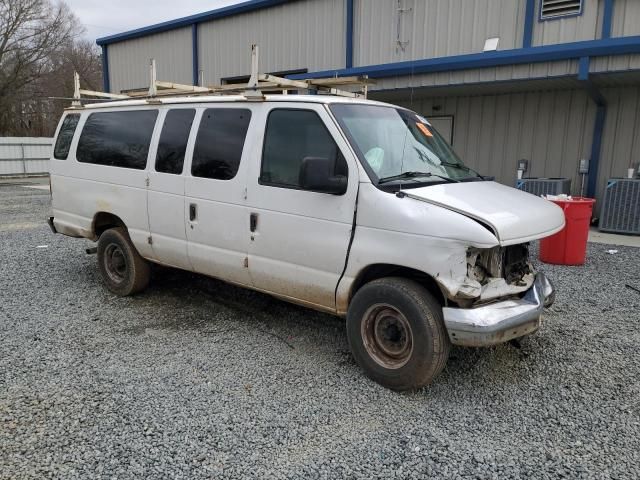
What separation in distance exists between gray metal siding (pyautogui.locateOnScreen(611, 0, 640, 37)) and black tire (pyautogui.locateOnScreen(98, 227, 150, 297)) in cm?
975

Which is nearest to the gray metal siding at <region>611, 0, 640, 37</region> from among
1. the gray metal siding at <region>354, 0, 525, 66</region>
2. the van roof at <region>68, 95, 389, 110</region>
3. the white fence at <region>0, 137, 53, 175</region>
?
the gray metal siding at <region>354, 0, 525, 66</region>

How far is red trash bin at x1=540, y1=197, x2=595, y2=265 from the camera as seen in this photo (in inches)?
288

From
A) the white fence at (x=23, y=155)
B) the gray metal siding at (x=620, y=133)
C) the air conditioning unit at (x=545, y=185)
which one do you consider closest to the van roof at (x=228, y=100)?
the air conditioning unit at (x=545, y=185)

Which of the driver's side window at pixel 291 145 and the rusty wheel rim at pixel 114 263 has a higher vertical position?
the driver's side window at pixel 291 145

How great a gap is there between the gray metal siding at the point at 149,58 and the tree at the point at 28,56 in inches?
533

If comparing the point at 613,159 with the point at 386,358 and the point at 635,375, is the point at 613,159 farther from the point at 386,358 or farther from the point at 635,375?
the point at 386,358

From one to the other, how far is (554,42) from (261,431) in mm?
10480

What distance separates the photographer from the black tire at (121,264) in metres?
5.74

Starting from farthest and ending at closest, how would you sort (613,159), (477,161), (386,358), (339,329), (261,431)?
(477,161) → (613,159) → (339,329) → (386,358) → (261,431)

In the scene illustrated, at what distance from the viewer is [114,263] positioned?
6008 mm

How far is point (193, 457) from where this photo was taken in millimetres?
2975

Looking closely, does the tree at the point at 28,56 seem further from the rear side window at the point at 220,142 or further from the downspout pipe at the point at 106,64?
the rear side window at the point at 220,142

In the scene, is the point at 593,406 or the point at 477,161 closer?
the point at 593,406

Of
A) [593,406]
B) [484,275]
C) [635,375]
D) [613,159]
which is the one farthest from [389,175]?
[613,159]
